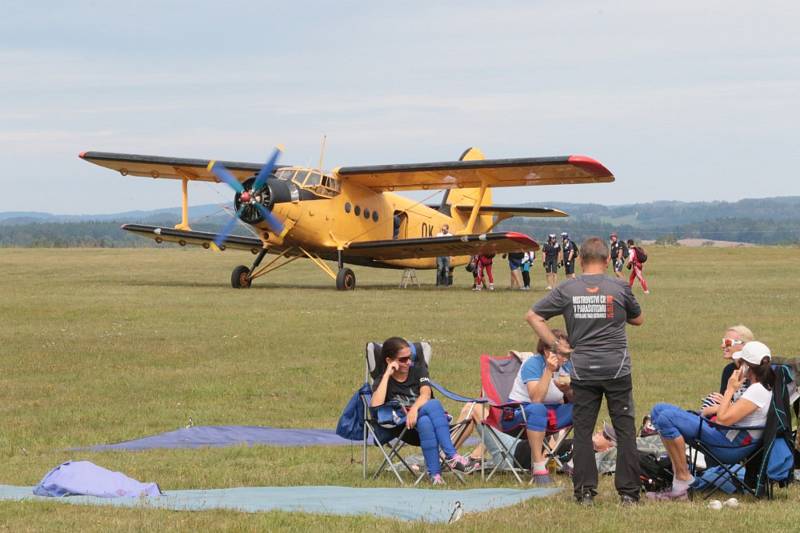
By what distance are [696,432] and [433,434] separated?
2018 millimetres

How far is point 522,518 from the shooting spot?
766 cm

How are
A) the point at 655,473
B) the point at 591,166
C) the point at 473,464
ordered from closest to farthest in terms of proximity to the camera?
1. the point at 655,473
2. the point at 473,464
3. the point at 591,166

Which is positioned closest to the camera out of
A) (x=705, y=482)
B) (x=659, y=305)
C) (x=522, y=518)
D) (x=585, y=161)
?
(x=522, y=518)

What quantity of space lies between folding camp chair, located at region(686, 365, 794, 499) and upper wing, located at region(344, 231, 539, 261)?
22.3 metres

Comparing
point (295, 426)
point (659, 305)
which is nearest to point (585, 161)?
point (659, 305)

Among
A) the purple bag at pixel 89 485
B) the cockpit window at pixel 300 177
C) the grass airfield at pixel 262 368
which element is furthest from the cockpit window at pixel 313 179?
the purple bag at pixel 89 485

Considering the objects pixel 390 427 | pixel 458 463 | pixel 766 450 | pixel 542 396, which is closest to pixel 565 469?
pixel 542 396

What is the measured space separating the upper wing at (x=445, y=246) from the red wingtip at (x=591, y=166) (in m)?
2.27

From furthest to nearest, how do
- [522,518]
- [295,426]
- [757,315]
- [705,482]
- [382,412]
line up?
[757,315], [295,426], [382,412], [705,482], [522,518]

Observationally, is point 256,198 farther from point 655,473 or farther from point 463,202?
point 655,473

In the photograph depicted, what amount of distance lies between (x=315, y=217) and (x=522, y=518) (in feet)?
86.2

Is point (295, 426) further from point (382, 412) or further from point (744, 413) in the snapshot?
point (744, 413)

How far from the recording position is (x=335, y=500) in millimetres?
8312

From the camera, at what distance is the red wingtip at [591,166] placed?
30266 mm
